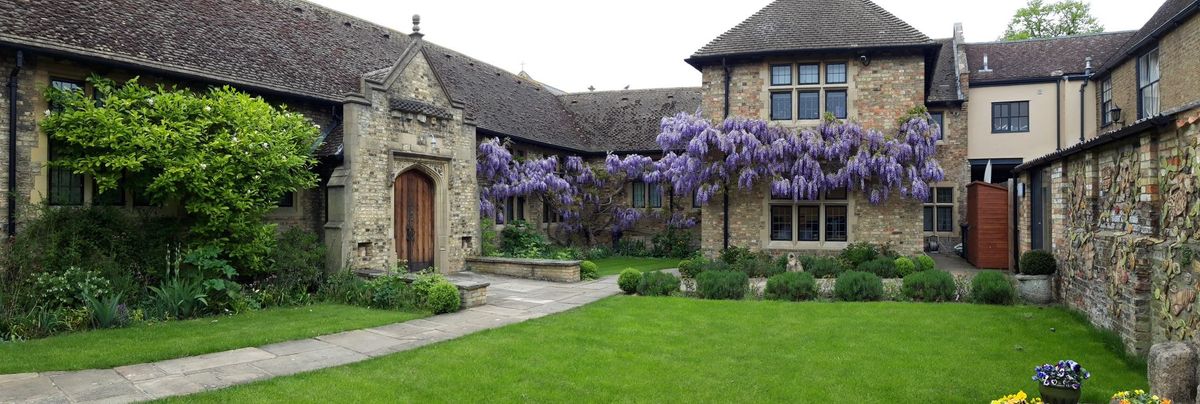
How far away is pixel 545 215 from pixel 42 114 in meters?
13.5

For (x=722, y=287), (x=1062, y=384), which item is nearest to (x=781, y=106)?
(x=722, y=287)

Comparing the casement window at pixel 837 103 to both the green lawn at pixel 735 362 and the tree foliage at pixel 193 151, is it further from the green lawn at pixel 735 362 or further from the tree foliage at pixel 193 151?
the tree foliage at pixel 193 151

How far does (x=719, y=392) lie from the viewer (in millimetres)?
5762

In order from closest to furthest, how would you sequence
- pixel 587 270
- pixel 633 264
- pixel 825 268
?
pixel 825 268, pixel 587 270, pixel 633 264

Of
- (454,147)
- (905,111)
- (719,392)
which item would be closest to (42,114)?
(454,147)

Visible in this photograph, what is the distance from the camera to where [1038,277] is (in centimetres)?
1038

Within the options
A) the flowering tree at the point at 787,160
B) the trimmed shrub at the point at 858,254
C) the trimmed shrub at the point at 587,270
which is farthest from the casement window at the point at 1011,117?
the trimmed shrub at the point at 587,270

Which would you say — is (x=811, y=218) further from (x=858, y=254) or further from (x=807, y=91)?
(x=807, y=91)

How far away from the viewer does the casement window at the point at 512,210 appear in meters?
18.7

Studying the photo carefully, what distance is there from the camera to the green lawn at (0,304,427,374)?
6703 mm

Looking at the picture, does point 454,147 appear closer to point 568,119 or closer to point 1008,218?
point 568,119

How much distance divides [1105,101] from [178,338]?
23918 mm

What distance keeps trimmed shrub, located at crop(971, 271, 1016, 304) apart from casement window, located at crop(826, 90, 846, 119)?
265 inches

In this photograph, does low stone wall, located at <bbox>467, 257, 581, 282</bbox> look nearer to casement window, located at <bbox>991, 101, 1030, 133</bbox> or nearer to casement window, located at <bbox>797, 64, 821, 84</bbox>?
casement window, located at <bbox>797, 64, 821, 84</bbox>
